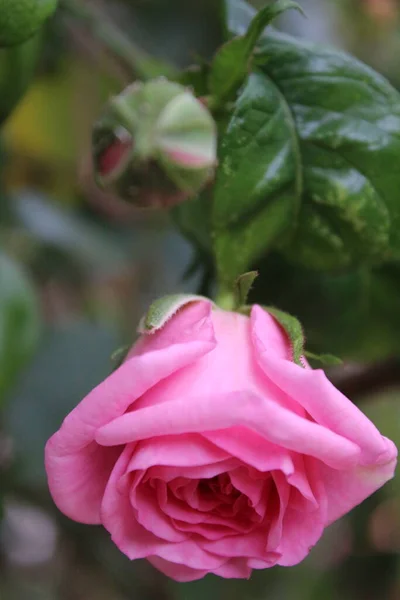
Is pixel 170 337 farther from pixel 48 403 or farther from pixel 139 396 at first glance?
pixel 48 403

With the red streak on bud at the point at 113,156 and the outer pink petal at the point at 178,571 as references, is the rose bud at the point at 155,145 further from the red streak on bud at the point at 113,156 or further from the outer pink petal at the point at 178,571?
the outer pink petal at the point at 178,571

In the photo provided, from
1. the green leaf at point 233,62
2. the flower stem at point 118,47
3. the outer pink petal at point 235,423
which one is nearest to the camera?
the outer pink petal at point 235,423

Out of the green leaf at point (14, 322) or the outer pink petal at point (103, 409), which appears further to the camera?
the green leaf at point (14, 322)

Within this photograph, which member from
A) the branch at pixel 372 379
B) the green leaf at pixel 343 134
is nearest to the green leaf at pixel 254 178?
the green leaf at pixel 343 134

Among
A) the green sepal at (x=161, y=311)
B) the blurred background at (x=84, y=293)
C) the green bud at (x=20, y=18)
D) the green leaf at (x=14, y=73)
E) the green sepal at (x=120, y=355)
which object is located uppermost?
the green bud at (x=20, y=18)

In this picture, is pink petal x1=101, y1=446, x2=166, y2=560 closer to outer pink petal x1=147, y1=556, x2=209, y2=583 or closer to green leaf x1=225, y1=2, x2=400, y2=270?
outer pink petal x1=147, y1=556, x2=209, y2=583

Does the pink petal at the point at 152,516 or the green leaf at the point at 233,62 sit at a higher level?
the green leaf at the point at 233,62

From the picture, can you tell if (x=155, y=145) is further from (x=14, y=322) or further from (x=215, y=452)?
Answer: (x=14, y=322)
